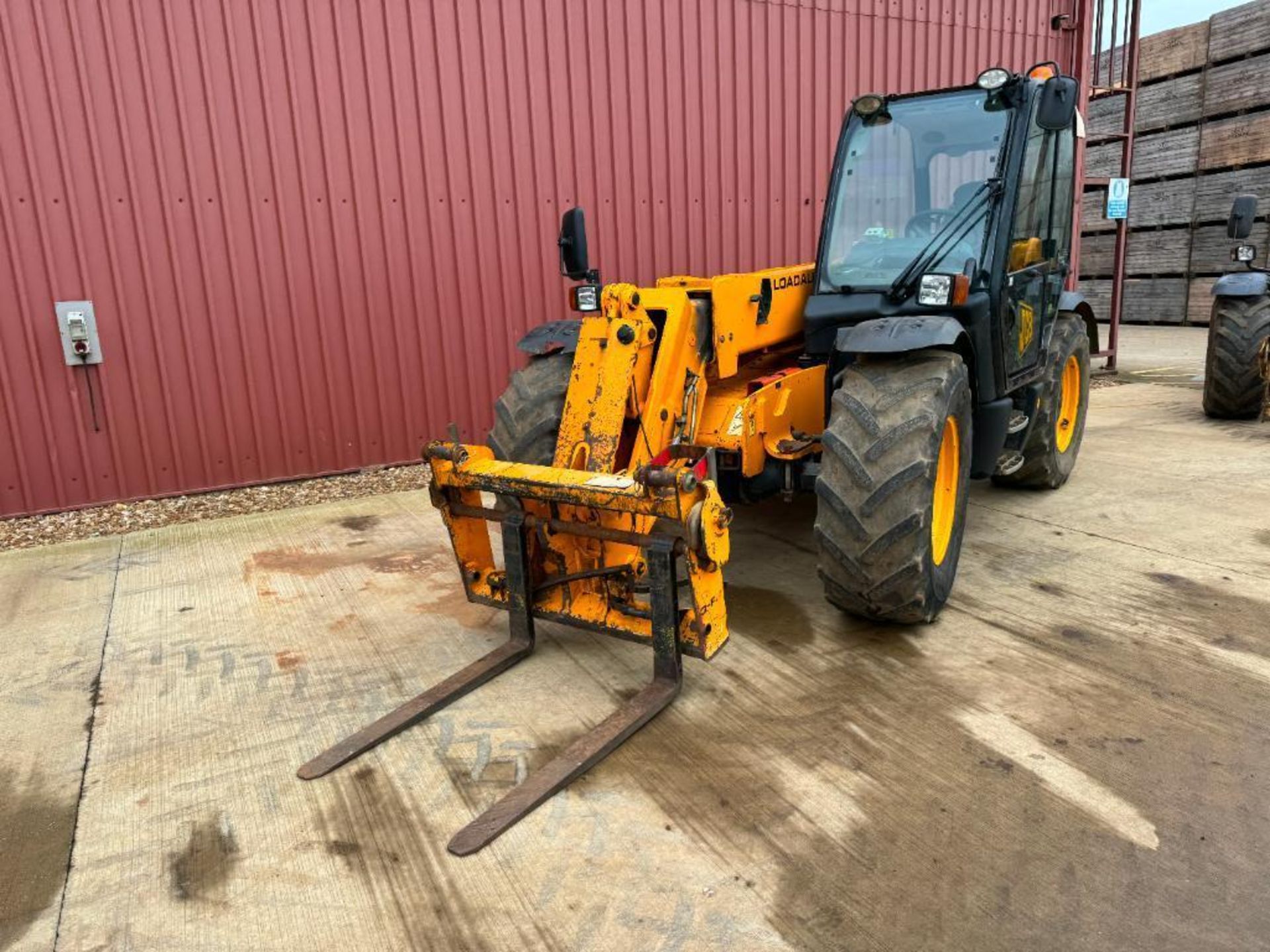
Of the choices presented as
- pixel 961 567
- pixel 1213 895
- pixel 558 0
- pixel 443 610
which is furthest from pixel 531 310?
pixel 1213 895

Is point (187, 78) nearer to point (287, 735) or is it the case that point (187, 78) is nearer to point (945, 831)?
point (287, 735)

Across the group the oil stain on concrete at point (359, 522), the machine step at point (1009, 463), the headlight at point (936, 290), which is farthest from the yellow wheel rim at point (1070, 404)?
the oil stain on concrete at point (359, 522)

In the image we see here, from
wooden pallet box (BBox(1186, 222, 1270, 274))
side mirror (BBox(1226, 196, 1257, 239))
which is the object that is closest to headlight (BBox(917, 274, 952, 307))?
side mirror (BBox(1226, 196, 1257, 239))

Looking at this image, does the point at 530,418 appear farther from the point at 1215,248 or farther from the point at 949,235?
the point at 1215,248

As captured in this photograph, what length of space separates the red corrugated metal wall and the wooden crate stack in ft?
24.1

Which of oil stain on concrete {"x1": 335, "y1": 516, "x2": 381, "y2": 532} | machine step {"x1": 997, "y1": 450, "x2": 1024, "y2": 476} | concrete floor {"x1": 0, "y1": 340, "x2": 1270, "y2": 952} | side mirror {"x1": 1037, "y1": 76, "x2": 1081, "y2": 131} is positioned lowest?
oil stain on concrete {"x1": 335, "y1": 516, "x2": 381, "y2": 532}

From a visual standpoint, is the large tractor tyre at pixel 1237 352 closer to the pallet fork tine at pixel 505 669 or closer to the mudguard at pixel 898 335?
the mudguard at pixel 898 335

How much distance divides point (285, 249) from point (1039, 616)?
5.49 m

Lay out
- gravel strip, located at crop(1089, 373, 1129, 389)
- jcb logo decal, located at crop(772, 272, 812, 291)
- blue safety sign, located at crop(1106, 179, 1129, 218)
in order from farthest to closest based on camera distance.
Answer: gravel strip, located at crop(1089, 373, 1129, 389) < blue safety sign, located at crop(1106, 179, 1129, 218) < jcb logo decal, located at crop(772, 272, 812, 291)

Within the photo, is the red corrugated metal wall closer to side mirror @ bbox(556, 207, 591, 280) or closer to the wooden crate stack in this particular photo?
side mirror @ bbox(556, 207, 591, 280)

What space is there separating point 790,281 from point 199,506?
451cm

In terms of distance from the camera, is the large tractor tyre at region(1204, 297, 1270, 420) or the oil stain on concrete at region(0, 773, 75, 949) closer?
the oil stain on concrete at region(0, 773, 75, 949)

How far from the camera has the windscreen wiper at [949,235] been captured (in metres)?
4.16

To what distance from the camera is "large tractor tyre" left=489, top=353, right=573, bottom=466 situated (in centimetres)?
396
